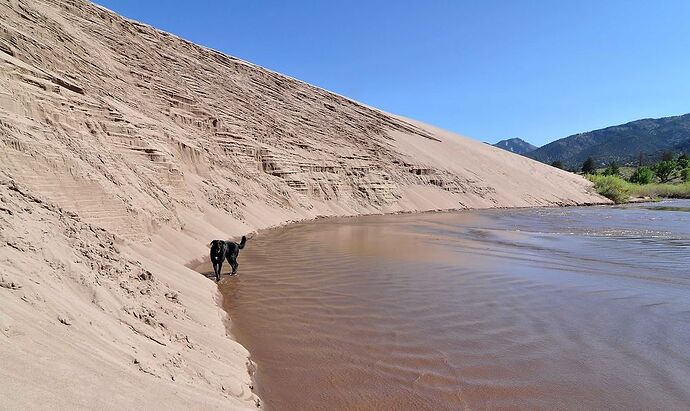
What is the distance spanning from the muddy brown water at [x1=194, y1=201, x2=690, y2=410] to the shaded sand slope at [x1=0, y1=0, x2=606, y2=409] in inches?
29.7

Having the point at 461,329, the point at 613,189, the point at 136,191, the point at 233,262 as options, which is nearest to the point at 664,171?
the point at 613,189

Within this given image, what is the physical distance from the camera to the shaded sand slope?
7.94 ft

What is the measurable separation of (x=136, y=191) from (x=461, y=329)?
21.5 feet

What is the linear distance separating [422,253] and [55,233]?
7865 millimetres

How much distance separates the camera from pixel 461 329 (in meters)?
4.85

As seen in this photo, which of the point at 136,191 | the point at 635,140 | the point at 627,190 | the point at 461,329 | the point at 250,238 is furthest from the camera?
the point at 635,140

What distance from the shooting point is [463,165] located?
35750 millimetres

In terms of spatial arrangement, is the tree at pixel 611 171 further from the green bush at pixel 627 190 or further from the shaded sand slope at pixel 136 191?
the shaded sand slope at pixel 136 191

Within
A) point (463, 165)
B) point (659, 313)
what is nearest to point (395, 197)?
point (463, 165)

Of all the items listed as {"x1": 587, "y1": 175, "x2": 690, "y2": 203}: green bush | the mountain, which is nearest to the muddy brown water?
{"x1": 587, "y1": 175, "x2": 690, "y2": 203}: green bush

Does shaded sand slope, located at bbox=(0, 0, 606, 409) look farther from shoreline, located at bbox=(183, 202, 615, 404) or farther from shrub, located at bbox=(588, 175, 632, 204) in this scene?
shrub, located at bbox=(588, 175, 632, 204)

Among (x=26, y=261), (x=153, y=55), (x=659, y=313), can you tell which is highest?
(x=153, y=55)

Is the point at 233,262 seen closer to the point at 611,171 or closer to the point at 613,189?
the point at 613,189

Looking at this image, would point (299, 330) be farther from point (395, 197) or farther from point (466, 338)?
point (395, 197)
